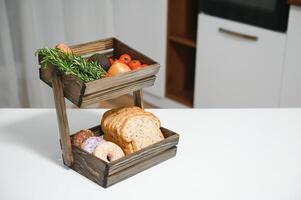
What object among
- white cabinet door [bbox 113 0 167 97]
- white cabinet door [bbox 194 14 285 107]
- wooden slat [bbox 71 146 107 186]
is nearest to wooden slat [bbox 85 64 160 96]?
wooden slat [bbox 71 146 107 186]

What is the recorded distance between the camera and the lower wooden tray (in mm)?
1063

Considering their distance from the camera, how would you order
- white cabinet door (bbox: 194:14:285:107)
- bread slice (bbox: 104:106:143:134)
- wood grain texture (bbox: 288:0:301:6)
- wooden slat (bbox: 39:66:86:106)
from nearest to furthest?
1. wooden slat (bbox: 39:66:86:106)
2. bread slice (bbox: 104:106:143:134)
3. wood grain texture (bbox: 288:0:301:6)
4. white cabinet door (bbox: 194:14:285:107)

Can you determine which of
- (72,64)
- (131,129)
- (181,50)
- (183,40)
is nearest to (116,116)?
(131,129)

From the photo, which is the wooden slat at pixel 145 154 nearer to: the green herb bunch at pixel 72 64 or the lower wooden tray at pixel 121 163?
the lower wooden tray at pixel 121 163

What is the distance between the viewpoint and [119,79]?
3.51 ft

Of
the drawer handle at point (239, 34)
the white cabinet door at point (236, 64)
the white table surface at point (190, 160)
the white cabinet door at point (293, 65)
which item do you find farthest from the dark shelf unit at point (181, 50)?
the white table surface at point (190, 160)

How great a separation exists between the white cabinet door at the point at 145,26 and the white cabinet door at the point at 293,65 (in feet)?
2.71

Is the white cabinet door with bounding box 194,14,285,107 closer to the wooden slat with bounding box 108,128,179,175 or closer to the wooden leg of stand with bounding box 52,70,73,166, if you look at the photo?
the wooden slat with bounding box 108,128,179,175

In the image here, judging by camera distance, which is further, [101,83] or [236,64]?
[236,64]

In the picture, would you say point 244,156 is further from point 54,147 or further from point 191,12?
point 191,12

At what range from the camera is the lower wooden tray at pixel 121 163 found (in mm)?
1063

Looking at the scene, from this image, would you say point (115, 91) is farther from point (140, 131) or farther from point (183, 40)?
point (183, 40)

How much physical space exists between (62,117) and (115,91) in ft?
0.45

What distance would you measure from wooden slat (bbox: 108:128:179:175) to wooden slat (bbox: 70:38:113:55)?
0.26 metres
